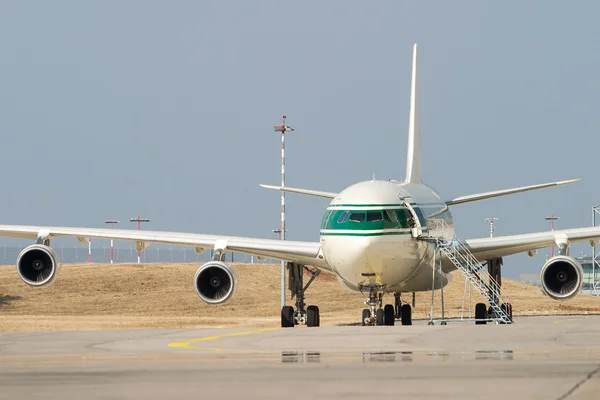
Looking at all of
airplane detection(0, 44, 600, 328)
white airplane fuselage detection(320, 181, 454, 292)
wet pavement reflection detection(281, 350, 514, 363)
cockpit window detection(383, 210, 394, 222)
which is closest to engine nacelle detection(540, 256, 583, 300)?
airplane detection(0, 44, 600, 328)

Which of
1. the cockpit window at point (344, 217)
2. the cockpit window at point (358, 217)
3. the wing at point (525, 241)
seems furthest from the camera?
the wing at point (525, 241)

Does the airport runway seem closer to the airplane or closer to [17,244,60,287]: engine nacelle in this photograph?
the airplane

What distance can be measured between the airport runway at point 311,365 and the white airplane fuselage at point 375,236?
284 inches

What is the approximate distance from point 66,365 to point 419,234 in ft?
58.6

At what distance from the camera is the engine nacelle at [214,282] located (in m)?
34.7

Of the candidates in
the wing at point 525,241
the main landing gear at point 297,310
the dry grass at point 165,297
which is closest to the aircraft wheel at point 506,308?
the wing at point 525,241

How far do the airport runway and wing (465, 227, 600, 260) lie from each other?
10.2 metres

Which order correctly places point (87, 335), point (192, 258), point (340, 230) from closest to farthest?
point (87, 335), point (340, 230), point (192, 258)

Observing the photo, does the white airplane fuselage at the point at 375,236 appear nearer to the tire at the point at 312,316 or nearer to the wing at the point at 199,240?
the tire at the point at 312,316

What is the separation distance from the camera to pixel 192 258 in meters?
144

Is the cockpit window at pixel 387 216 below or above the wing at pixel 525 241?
above

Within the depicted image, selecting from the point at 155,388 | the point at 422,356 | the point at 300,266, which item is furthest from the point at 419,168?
the point at 155,388

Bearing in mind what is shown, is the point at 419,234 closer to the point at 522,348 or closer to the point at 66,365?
the point at 522,348

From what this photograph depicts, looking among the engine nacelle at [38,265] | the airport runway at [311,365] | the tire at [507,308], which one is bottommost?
the airport runway at [311,365]
